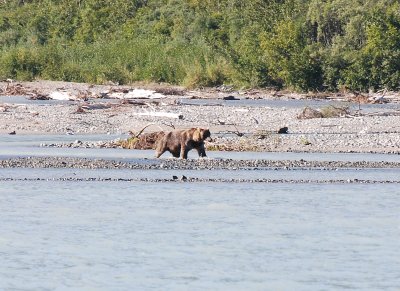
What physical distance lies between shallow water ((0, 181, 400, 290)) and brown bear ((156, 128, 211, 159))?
251 centimetres

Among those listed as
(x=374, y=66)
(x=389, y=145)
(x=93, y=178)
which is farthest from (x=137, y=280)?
(x=374, y=66)

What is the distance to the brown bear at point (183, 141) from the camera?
70.1ft

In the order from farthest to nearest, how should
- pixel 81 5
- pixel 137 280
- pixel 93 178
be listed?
pixel 81 5 → pixel 93 178 → pixel 137 280

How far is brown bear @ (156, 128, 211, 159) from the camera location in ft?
70.1

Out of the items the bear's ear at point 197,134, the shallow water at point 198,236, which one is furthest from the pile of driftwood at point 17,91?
the shallow water at point 198,236

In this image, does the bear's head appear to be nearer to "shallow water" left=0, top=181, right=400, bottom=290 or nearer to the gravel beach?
the gravel beach

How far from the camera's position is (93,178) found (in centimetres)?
1961

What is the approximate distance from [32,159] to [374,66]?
27107 mm

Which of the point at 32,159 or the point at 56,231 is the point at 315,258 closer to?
the point at 56,231

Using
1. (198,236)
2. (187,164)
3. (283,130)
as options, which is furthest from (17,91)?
(198,236)

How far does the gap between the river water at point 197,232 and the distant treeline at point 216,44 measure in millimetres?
27401

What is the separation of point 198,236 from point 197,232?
0.31 metres

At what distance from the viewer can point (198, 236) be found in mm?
13867

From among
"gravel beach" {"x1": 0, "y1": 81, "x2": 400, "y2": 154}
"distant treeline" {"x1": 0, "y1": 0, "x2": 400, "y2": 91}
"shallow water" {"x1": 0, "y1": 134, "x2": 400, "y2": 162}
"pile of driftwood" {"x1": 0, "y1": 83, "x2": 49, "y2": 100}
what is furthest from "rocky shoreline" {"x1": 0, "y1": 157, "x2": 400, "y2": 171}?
"distant treeline" {"x1": 0, "y1": 0, "x2": 400, "y2": 91}
